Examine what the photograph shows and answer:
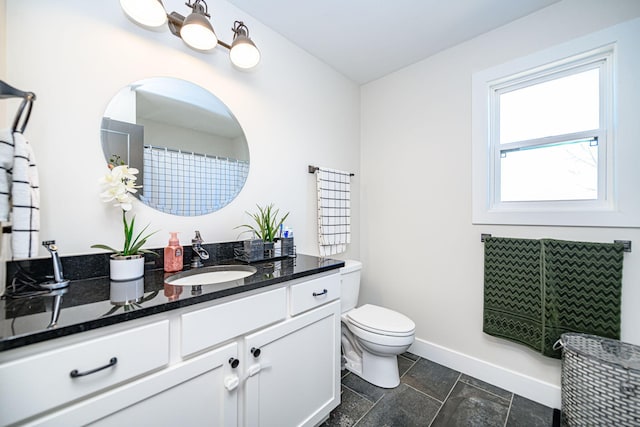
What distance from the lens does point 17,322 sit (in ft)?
2.02

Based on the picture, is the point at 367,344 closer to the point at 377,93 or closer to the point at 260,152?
the point at 260,152

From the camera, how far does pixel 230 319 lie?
3.00ft

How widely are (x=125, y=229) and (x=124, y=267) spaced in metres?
0.17

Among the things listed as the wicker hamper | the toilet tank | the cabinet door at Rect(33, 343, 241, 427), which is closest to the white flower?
the cabinet door at Rect(33, 343, 241, 427)

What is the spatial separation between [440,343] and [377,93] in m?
2.22

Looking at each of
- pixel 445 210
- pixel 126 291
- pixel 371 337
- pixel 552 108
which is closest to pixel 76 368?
pixel 126 291

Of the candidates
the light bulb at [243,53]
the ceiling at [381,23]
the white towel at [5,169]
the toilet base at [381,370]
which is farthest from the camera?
the toilet base at [381,370]

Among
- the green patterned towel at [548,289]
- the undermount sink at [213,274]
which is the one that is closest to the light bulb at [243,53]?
the undermount sink at [213,274]

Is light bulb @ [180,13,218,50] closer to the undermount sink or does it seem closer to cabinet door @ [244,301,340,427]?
the undermount sink

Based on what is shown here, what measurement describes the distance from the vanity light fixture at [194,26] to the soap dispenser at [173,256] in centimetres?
100

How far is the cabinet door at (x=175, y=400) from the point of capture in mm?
641

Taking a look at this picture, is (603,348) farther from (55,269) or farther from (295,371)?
(55,269)

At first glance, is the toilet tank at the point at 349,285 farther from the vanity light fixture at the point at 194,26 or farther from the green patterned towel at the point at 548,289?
the vanity light fixture at the point at 194,26

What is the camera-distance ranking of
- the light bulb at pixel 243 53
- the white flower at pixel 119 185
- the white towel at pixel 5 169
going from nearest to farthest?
the white towel at pixel 5 169
the white flower at pixel 119 185
the light bulb at pixel 243 53
